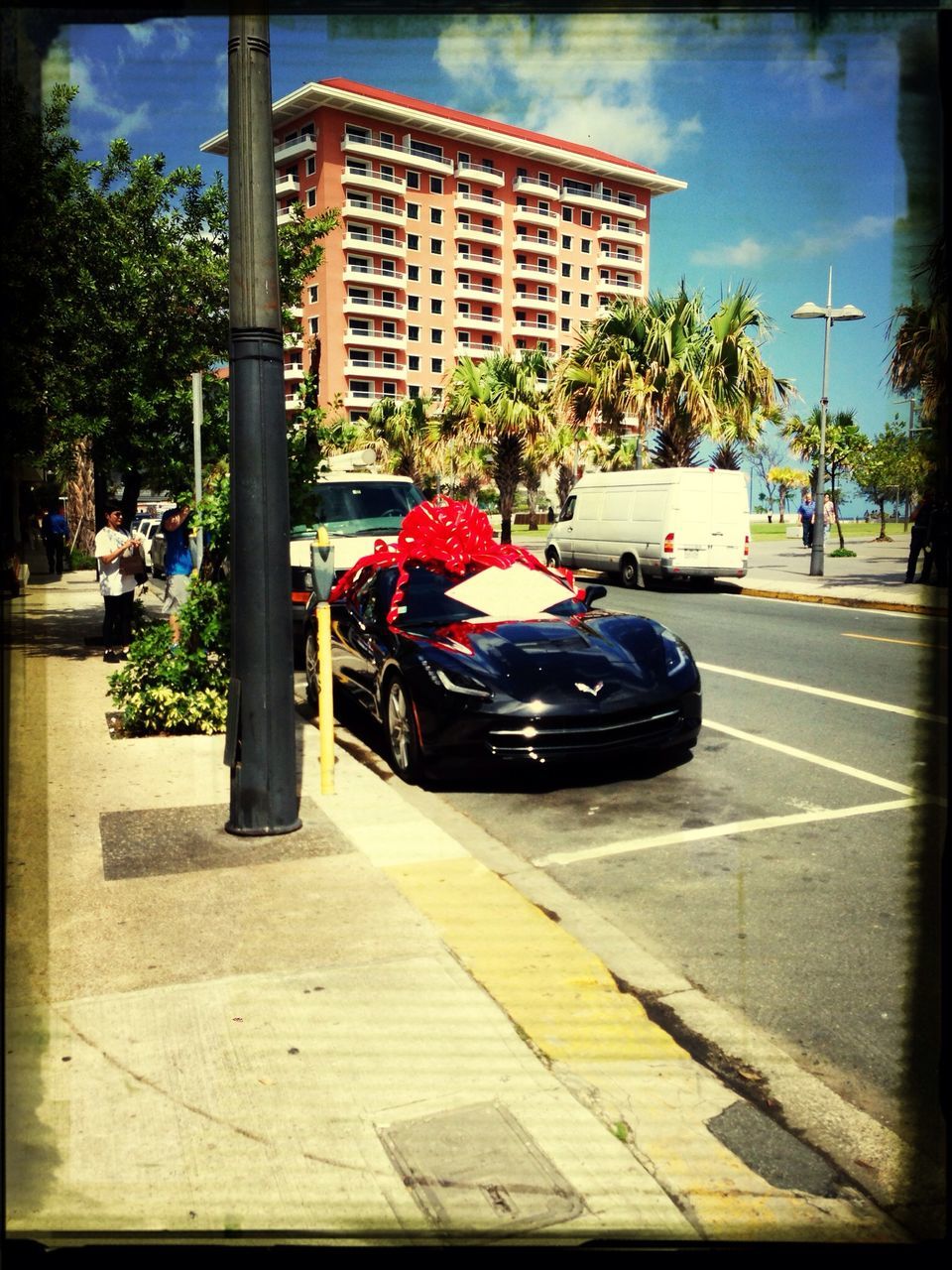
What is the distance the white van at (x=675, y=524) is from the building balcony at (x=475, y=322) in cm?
5171

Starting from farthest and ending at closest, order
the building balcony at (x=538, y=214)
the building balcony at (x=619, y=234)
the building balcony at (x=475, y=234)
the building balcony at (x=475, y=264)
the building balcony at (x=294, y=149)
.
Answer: the building balcony at (x=475, y=264)
the building balcony at (x=475, y=234)
the building balcony at (x=538, y=214)
the building balcony at (x=294, y=149)
the building balcony at (x=619, y=234)

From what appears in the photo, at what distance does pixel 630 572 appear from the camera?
20359 millimetres

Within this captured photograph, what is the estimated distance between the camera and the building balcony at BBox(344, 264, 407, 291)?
61688 millimetres

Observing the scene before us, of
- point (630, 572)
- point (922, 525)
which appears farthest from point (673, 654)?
point (630, 572)

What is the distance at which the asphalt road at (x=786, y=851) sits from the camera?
3033 millimetres

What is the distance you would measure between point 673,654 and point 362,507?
6.17 m

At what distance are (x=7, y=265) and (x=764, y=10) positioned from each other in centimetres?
144

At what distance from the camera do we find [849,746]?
288 inches

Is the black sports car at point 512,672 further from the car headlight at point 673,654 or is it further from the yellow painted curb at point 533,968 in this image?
the yellow painted curb at point 533,968

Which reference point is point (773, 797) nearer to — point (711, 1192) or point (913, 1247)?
point (711, 1192)

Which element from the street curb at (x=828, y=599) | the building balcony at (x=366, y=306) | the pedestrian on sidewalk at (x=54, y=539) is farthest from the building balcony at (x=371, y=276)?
the street curb at (x=828, y=599)

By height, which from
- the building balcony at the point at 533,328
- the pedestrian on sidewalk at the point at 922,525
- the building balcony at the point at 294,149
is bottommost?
the pedestrian on sidewalk at the point at 922,525

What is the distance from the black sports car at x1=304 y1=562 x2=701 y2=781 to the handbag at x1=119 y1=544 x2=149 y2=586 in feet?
14.6

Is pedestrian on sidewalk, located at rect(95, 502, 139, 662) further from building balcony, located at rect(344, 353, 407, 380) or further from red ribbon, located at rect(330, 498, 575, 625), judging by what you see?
building balcony, located at rect(344, 353, 407, 380)
